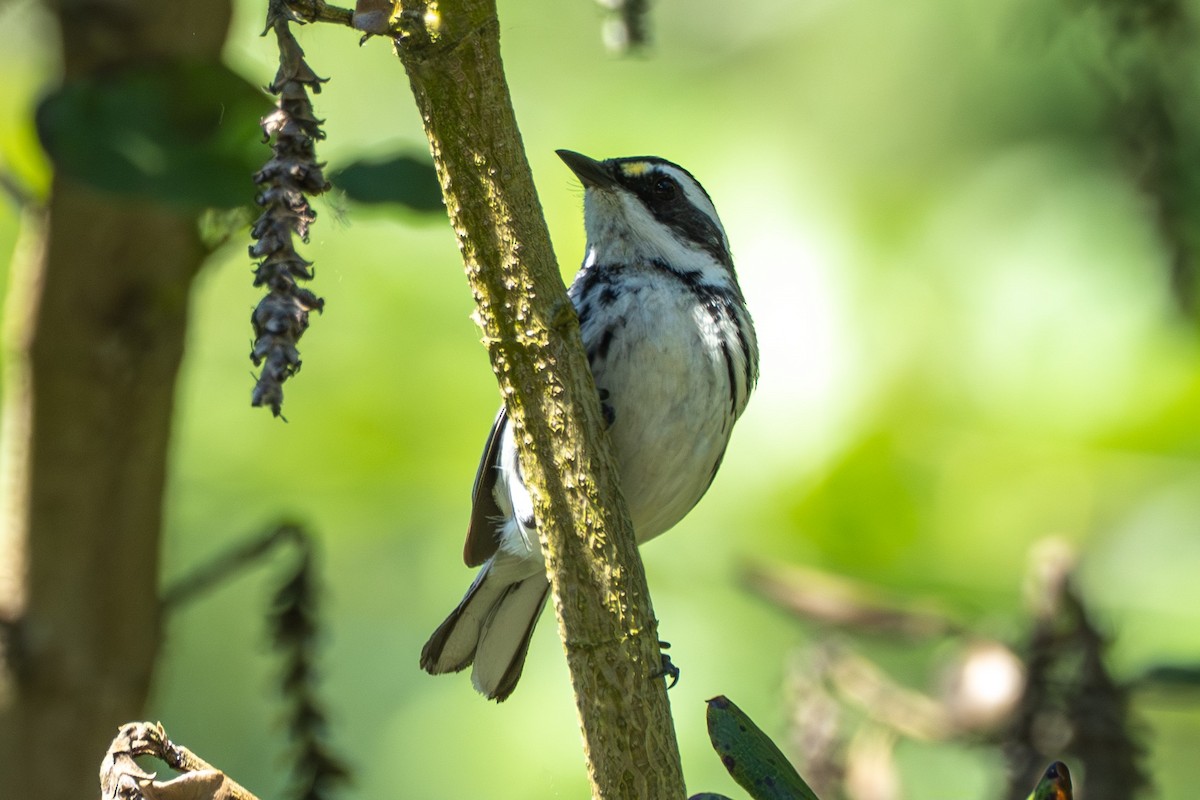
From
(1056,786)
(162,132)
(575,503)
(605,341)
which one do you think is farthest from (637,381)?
(1056,786)

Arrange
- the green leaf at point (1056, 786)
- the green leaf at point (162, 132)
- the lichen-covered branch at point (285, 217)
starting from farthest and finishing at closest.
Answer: the green leaf at point (162, 132) → the green leaf at point (1056, 786) → the lichen-covered branch at point (285, 217)

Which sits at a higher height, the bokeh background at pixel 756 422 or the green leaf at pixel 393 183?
the bokeh background at pixel 756 422

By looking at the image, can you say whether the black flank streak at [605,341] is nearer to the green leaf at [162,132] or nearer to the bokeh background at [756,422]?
the green leaf at [162,132]

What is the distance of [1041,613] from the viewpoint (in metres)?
2.32

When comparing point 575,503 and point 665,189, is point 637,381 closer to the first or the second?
point 665,189

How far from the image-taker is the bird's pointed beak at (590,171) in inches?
102

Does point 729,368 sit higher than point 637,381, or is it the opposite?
point 729,368

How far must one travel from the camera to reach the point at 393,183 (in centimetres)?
209

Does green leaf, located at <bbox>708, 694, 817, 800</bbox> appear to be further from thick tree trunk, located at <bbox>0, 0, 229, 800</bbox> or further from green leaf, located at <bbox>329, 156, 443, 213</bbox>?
thick tree trunk, located at <bbox>0, 0, 229, 800</bbox>

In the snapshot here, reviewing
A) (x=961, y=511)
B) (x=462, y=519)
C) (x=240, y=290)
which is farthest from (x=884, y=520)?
(x=240, y=290)

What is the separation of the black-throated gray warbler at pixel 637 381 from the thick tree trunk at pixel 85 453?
0.58m

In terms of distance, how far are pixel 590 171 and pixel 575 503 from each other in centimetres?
140

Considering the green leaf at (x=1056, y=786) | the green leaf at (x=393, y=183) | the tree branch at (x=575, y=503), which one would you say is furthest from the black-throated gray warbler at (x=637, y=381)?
the green leaf at (x=1056, y=786)

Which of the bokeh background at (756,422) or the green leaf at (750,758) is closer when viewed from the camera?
the green leaf at (750,758)
